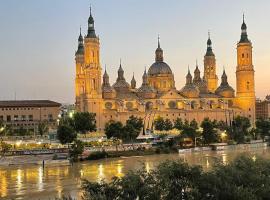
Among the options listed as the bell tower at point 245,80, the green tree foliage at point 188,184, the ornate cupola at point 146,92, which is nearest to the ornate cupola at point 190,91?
the ornate cupola at point 146,92

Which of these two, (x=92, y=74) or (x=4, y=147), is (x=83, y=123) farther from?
(x=92, y=74)

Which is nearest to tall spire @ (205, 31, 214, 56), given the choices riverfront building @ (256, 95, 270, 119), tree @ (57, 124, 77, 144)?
riverfront building @ (256, 95, 270, 119)

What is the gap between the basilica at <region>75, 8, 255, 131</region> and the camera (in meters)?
95.6

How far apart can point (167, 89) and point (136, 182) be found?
303ft

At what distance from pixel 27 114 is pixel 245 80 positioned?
4697 centimetres

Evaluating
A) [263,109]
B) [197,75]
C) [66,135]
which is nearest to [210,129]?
[66,135]

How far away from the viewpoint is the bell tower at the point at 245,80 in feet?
364

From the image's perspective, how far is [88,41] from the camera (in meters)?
95.1

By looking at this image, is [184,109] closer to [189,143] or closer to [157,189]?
[189,143]

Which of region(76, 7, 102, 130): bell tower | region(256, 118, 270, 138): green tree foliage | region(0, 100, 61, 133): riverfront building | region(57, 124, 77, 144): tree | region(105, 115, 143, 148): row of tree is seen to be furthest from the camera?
region(0, 100, 61, 133): riverfront building

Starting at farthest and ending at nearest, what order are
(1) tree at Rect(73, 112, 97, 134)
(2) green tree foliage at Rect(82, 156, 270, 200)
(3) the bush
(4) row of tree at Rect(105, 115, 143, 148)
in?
(1) tree at Rect(73, 112, 97, 134) < (4) row of tree at Rect(105, 115, 143, 148) < (3) the bush < (2) green tree foliage at Rect(82, 156, 270, 200)

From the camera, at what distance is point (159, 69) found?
112250mm

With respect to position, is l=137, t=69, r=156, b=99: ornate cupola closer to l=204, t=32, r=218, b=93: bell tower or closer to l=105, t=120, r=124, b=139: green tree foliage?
l=204, t=32, r=218, b=93: bell tower

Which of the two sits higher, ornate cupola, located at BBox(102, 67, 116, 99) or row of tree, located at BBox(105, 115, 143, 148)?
ornate cupola, located at BBox(102, 67, 116, 99)
